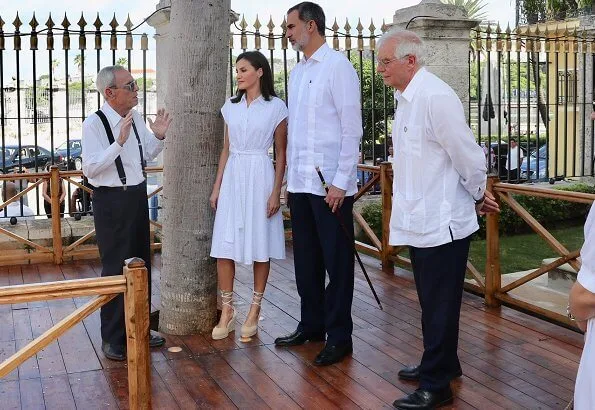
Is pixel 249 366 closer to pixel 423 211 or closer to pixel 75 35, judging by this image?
pixel 423 211

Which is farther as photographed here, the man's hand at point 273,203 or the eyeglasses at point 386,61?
the man's hand at point 273,203

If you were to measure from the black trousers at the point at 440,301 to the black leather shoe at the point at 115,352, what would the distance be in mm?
1737

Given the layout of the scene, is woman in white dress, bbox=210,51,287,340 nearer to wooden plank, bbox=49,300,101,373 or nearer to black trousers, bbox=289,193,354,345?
black trousers, bbox=289,193,354,345

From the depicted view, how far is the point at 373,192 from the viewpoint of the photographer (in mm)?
10039

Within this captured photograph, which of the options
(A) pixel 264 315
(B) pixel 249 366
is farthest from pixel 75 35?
(B) pixel 249 366

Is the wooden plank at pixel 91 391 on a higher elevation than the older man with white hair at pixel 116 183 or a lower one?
lower

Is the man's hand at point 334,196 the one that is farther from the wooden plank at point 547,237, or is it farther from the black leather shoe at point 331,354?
the wooden plank at point 547,237

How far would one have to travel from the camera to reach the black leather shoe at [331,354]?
4.45m

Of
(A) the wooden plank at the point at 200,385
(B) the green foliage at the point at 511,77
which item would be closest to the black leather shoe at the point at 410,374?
(A) the wooden plank at the point at 200,385

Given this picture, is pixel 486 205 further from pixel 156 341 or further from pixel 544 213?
pixel 544 213

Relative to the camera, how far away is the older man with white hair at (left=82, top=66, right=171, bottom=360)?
4.54 m

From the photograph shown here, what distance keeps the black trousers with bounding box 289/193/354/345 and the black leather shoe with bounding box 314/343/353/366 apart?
0.03 metres

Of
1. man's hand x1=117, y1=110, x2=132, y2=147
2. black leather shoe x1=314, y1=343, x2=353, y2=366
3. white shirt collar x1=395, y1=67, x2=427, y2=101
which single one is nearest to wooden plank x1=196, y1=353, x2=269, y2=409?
black leather shoe x1=314, y1=343, x2=353, y2=366

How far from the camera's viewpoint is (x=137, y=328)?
3.14 m
